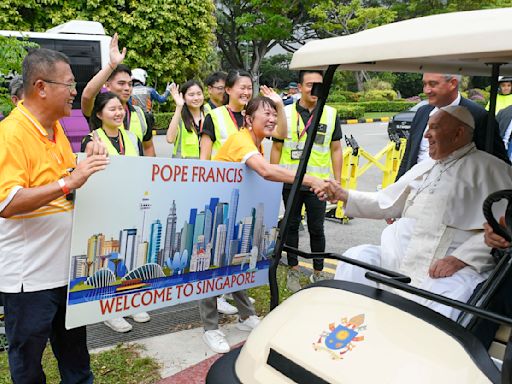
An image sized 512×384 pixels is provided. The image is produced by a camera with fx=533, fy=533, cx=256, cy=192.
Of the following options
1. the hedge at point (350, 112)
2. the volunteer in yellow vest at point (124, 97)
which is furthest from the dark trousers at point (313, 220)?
the hedge at point (350, 112)

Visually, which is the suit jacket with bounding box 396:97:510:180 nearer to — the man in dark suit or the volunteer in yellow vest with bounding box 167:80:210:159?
the man in dark suit

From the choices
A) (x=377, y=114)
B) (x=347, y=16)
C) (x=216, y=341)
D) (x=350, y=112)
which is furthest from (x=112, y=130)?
(x=347, y=16)

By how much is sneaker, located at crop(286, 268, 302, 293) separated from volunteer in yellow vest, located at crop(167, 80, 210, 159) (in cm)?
145

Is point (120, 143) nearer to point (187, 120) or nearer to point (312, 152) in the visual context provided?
point (187, 120)

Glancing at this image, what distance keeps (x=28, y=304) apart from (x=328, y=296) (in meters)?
1.42

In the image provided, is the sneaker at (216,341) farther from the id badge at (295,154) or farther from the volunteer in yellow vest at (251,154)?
the id badge at (295,154)

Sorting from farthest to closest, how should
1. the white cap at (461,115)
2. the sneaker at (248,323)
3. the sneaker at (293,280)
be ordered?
the sneaker at (293,280)
the sneaker at (248,323)
the white cap at (461,115)

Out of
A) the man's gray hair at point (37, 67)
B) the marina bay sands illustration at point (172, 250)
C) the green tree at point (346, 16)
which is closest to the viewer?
the man's gray hair at point (37, 67)

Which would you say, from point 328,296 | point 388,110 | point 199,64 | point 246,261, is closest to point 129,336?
point 246,261

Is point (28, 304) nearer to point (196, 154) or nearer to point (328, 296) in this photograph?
point (328, 296)

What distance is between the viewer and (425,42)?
Answer: 184cm

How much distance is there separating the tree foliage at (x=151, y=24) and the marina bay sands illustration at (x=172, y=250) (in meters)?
14.8

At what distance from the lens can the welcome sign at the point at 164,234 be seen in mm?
2785

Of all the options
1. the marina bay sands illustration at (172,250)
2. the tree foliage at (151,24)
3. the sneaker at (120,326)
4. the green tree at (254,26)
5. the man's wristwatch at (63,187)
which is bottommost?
the sneaker at (120,326)
